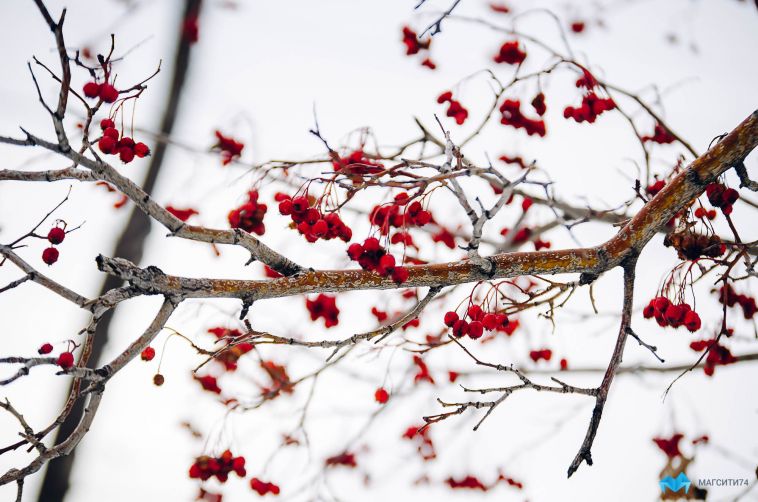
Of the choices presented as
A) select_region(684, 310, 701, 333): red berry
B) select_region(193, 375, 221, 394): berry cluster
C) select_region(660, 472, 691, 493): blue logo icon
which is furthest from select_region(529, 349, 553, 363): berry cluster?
select_region(193, 375, 221, 394): berry cluster

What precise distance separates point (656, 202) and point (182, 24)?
266 centimetres

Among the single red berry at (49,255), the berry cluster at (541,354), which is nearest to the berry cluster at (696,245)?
the berry cluster at (541,354)

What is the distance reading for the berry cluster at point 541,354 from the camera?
365 centimetres

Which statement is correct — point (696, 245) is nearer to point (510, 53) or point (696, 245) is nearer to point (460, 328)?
point (460, 328)

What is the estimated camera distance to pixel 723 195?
1.88 m

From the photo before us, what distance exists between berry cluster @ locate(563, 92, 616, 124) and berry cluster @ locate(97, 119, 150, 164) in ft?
7.21

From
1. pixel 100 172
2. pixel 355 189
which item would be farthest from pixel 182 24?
pixel 355 189

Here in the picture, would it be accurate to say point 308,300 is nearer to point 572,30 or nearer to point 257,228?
point 257,228

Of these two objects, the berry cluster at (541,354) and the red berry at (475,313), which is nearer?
the red berry at (475,313)

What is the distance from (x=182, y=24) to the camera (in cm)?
289

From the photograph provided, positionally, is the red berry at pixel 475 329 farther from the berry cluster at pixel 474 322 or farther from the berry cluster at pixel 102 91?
the berry cluster at pixel 102 91

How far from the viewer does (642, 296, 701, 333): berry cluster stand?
6.22 feet

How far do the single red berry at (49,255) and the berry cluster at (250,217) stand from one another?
0.73 m

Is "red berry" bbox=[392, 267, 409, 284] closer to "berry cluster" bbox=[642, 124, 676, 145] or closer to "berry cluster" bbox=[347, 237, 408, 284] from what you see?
"berry cluster" bbox=[347, 237, 408, 284]
